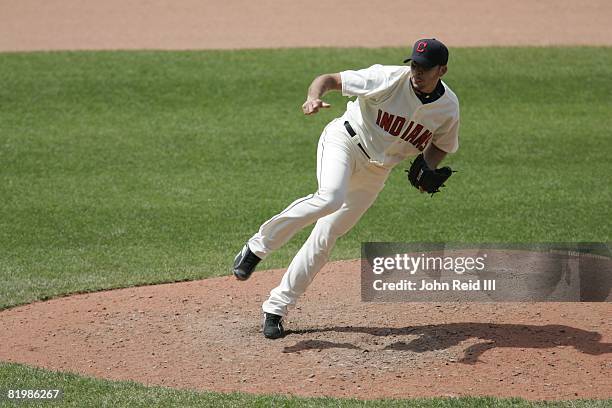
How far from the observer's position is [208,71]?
1363cm

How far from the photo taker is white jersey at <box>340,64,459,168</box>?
576cm

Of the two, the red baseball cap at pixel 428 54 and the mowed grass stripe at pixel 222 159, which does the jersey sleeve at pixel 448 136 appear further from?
the mowed grass stripe at pixel 222 159

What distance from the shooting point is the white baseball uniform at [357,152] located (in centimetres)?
575

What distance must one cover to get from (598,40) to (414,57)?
420 inches

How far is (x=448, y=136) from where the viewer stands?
605 cm

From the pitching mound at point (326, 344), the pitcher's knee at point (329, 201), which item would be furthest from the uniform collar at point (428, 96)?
the pitching mound at point (326, 344)

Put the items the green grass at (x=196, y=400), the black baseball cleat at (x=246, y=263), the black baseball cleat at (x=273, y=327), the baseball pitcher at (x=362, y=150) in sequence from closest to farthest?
the green grass at (x=196, y=400), the baseball pitcher at (x=362, y=150), the black baseball cleat at (x=246, y=263), the black baseball cleat at (x=273, y=327)

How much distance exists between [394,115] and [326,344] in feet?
5.01

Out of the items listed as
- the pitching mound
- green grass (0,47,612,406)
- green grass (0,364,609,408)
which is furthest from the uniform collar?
green grass (0,47,612,406)

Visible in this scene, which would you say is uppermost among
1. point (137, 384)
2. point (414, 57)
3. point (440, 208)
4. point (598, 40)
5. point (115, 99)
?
point (598, 40)

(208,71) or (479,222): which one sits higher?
(208,71)

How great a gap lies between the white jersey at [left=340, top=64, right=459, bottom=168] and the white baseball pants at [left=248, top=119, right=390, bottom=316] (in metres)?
0.10

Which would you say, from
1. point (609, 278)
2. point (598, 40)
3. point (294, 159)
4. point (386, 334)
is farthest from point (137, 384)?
point (598, 40)

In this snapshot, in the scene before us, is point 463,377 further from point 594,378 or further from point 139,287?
point 139,287
